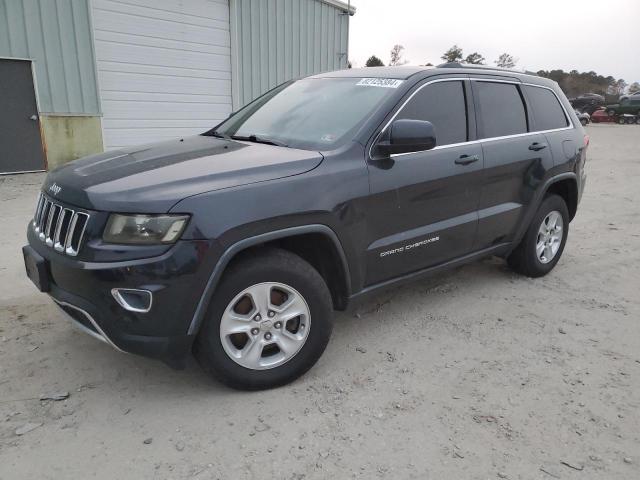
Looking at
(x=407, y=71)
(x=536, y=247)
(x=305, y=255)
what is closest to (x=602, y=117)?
(x=536, y=247)

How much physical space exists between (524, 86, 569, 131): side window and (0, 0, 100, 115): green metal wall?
795cm

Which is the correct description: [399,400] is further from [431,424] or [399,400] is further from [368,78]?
[368,78]

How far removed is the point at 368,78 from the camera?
3660 mm

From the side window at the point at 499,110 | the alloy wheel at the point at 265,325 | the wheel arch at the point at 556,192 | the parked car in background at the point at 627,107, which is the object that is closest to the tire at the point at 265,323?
the alloy wheel at the point at 265,325

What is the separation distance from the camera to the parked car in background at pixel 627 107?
102ft

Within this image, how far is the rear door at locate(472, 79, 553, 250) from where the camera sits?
3.94m

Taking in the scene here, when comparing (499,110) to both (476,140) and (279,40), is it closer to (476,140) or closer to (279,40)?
(476,140)

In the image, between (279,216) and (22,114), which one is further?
(22,114)

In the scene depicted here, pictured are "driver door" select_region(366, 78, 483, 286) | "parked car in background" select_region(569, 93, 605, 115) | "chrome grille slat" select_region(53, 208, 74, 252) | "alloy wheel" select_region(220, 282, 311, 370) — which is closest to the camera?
"chrome grille slat" select_region(53, 208, 74, 252)

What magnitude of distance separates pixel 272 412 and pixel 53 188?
171 centimetres

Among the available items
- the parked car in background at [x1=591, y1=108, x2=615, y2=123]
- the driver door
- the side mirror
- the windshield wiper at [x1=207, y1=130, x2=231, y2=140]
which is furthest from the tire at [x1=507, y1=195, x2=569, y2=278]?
the parked car in background at [x1=591, y1=108, x2=615, y2=123]

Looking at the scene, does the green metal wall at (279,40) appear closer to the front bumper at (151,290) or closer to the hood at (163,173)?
the hood at (163,173)

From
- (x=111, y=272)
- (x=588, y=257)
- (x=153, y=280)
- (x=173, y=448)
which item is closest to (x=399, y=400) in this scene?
(x=173, y=448)

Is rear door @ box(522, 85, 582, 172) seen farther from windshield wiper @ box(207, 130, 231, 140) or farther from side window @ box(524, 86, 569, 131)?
windshield wiper @ box(207, 130, 231, 140)
